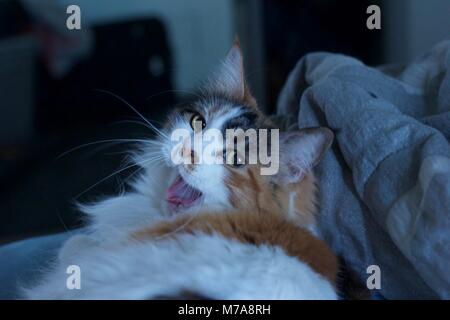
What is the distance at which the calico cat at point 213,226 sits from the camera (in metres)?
0.68

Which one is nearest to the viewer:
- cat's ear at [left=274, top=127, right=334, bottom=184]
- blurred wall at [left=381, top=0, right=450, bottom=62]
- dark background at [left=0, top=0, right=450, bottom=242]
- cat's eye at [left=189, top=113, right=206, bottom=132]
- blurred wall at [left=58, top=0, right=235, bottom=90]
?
cat's ear at [left=274, top=127, right=334, bottom=184]

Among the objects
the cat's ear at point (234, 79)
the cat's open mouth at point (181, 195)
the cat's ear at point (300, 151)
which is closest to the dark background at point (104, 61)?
the cat's ear at point (234, 79)

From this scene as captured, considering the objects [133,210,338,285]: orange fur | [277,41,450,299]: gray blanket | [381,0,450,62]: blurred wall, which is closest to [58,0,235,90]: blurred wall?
[381,0,450,62]: blurred wall

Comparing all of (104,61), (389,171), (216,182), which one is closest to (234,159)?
(216,182)

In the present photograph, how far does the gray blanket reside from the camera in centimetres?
74

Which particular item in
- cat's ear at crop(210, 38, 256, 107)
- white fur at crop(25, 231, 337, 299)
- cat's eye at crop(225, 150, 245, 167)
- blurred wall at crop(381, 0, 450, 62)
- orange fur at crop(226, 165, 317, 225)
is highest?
blurred wall at crop(381, 0, 450, 62)

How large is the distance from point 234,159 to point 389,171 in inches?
11.9

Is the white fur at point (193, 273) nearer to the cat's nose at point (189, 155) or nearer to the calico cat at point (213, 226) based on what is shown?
the calico cat at point (213, 226)

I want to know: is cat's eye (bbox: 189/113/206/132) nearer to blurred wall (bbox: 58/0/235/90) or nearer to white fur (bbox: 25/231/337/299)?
white fur (bbox: 25/231/337/299)

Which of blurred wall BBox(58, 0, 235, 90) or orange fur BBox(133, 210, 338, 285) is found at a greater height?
blurred wall BBox(58, 0, 235, 90)

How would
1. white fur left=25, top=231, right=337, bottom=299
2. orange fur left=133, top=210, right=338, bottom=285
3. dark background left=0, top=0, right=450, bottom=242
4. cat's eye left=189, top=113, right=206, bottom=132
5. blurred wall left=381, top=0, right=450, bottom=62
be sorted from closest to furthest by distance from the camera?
white fur left=25, top=231, right=337, bottom=299, orange fur left=133, top=210, right=338, bottom=285, cat's eye left=189, top=113, right=206, bottom=132, blurred wall left=381, top=0, right=450, bottom=62, dark background left=0, top=0, right=450, bottom=242

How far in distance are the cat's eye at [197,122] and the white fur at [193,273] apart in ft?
1.07

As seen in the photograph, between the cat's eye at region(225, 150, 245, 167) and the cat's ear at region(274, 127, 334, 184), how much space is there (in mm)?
83

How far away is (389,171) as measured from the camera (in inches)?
32.5
